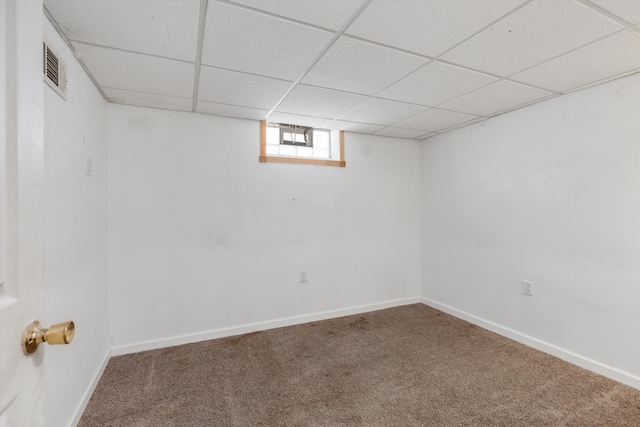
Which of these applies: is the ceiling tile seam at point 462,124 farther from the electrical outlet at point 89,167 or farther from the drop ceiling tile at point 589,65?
the electrical outlet at point 89,167

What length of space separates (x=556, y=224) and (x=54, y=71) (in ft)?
11.9

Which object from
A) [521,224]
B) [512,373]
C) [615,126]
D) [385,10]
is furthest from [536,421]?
[385,10]

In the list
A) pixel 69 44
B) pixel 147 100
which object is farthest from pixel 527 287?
pixel 69 44

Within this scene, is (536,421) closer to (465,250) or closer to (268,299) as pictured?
(465,250)

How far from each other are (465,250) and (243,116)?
2822 millimetres

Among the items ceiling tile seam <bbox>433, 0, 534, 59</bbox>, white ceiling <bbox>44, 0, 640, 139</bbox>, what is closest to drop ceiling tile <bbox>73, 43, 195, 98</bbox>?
white ceiling <bbox>44, 0, 640, 139</bbox>

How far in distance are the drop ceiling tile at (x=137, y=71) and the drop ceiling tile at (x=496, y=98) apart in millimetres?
2172

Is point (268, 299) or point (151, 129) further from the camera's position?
point (268, 299)

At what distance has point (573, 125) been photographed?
2.35 m

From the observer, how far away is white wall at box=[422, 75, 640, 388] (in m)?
2.10

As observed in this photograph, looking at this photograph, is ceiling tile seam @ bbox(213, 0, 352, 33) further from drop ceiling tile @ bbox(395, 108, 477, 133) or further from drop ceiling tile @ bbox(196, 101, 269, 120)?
drop ceiling tile @ bbox(395, 108, 477, 133)

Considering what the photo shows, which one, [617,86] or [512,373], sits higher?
[617,86]

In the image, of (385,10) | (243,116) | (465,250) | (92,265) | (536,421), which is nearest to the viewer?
(385,10)

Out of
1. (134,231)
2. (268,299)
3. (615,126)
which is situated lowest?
(268,299)
